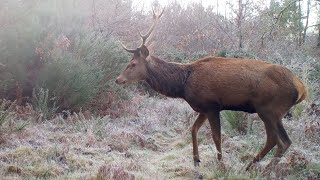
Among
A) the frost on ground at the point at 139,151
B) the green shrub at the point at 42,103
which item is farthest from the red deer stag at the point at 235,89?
the green shrub at the point at 42,103

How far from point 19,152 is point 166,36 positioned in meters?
19.2

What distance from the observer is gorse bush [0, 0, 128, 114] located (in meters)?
9.44

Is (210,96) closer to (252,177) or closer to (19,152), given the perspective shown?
(252,177)

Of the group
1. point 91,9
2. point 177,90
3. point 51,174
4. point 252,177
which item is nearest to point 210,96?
point 177,90

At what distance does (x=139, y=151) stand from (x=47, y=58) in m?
3.28

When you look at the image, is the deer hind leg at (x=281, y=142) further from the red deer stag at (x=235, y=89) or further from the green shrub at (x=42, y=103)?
the green shrub at (x=42, y=103)

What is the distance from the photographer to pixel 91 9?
1694cm

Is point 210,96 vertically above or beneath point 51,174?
above

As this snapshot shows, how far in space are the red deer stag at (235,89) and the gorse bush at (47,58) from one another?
112 inches

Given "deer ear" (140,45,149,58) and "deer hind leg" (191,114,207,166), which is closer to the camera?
"deer hind leg" (191,114,207,166)

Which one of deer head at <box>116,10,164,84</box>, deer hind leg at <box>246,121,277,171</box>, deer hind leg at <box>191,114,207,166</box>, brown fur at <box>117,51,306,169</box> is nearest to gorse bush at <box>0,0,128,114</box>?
deer head at <box>116,10,164,84</box>

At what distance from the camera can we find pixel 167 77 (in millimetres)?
7492

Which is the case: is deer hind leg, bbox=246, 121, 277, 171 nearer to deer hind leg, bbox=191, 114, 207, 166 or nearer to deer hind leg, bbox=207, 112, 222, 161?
deer hind leg, bbox=207, 112, 222, 161

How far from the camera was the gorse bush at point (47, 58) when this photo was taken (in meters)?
9.44
